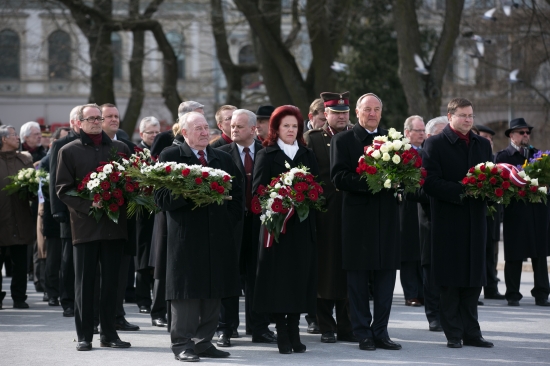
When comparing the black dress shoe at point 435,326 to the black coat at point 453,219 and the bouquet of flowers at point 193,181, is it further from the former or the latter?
the bouquet of flowers at point 193,181

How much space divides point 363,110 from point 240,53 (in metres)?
42.5

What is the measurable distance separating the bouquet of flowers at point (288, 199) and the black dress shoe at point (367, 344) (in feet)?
4.37

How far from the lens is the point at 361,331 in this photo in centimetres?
938

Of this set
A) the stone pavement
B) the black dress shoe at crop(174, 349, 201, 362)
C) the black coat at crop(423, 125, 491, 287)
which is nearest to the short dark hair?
the black coat at crop(423, 125, 491, 287)

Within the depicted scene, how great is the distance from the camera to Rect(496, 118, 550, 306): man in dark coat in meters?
13.0

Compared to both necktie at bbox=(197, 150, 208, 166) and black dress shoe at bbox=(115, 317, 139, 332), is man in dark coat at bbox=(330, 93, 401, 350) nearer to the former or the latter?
necktie at bbox=(197, 150, 208, 166)

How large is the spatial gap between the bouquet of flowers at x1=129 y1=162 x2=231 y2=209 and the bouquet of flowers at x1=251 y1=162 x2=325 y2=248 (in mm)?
639

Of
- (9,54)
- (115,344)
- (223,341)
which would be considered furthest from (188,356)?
(9,54)

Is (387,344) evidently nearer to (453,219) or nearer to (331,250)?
(331,250)

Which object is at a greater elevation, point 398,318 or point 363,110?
point 363,110

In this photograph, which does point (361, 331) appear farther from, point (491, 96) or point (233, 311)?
point (491, 96)

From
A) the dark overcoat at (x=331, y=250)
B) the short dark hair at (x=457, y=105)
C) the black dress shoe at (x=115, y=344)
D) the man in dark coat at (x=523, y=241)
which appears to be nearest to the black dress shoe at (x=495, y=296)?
the man in dark coat at (x=523, y=241)

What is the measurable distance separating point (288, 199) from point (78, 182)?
2173mm

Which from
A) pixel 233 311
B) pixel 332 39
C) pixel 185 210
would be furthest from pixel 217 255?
pixel 332 39
